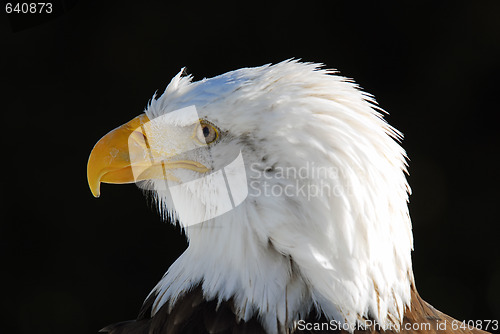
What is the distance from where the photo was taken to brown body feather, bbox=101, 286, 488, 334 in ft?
5.16

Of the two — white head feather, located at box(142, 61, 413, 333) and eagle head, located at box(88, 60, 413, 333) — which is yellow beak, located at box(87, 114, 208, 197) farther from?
white head feather, located at box(142, 61, 413, 333)

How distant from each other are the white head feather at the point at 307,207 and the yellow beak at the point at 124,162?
0.22 meters

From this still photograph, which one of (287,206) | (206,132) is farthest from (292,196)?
(206,132)

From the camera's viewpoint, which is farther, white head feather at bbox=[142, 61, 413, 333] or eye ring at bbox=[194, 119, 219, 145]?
eye ring at bbox=[194, 119, 219, 145]

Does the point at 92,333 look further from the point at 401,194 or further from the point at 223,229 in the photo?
the point at 401,194

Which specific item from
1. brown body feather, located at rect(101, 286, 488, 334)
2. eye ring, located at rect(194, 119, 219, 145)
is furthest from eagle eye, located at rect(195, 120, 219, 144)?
brown body feather, located at rect(101, 286, 488, 334)

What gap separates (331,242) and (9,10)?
2.26 meters

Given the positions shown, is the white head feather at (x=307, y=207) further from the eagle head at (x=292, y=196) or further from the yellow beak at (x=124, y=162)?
the yellow beak at (x=124, y=162)

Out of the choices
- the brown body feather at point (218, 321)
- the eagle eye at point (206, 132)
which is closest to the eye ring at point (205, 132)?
the eagle eye at point (206, 132)

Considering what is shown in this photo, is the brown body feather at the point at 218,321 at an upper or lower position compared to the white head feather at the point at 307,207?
lower

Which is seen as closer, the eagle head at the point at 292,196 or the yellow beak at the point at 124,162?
the eagle head at the point at 292,196

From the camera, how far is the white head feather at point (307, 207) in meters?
1.53

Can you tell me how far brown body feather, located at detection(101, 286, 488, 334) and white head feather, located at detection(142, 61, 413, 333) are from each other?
3 centimetres

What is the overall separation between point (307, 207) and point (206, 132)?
38 centimetres
